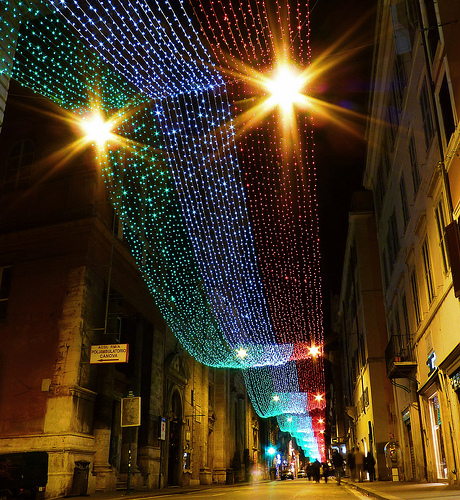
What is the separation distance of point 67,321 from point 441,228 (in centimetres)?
1308

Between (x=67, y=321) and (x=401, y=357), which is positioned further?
(x=401, y=357)

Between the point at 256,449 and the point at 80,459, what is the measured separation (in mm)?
43477

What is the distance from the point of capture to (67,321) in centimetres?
1916

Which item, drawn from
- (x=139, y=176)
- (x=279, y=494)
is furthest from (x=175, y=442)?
(x=139, y=176)

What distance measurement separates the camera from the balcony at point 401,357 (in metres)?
18.1

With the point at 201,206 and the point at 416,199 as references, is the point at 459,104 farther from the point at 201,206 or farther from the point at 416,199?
the point at 201,206

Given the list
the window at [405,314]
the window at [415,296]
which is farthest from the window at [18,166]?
the window at [405,314]

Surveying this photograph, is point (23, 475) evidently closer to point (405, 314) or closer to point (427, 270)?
point (427, 270)

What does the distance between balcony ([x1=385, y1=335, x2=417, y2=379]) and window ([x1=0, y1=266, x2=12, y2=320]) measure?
14.8 meters

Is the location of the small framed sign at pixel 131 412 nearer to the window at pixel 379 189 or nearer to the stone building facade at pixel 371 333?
the stone building facade at pixel 371 333

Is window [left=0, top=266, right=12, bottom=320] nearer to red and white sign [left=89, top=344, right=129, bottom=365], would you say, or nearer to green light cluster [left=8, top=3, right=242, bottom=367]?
red and white sign [left=89, top=344, right=129, bottom=365]

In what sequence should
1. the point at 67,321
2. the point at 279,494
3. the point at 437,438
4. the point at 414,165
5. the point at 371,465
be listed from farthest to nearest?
the point at 371,465
the point at 67,321
the point at 414,165
the point at 279,494
the point at 437,438

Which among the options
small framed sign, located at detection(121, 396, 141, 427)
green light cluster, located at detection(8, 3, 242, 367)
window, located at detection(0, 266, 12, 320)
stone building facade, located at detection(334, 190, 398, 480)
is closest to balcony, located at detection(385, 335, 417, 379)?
stone building facade, located at detection(334, 190, 398, 480)

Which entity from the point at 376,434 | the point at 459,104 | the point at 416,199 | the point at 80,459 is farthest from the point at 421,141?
the point at 376,434
